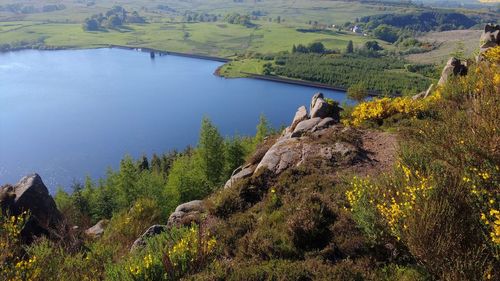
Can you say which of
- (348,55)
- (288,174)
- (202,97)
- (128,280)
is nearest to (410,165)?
(288,174)

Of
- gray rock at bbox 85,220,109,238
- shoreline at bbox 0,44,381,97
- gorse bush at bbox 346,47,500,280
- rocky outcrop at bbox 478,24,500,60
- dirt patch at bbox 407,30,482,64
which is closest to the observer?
gorse bush at bbox 346,47,500,280

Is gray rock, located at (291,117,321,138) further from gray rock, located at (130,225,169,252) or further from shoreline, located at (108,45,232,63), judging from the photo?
shoreline, located at (108,45,232,63)

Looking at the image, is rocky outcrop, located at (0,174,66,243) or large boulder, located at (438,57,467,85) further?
large boulder, located at (438,57,467,85)

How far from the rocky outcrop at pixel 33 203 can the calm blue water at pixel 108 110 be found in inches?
1508

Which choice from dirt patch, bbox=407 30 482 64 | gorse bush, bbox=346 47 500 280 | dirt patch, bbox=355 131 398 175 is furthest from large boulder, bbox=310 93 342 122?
dirt patch, bbox=407 30 482 64

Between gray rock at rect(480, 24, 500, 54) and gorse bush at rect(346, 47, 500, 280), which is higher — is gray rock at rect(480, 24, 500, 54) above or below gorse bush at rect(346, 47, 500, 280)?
above

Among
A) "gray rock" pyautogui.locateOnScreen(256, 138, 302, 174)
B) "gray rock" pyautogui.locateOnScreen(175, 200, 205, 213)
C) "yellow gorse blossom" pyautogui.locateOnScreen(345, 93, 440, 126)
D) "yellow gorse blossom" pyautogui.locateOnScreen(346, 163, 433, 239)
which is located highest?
"yellow gorse blossom" pyautogui.locateOnScreen(346, 163, 433, 239)

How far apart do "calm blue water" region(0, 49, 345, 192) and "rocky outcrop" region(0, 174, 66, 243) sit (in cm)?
3831

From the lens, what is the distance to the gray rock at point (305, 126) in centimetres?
1967

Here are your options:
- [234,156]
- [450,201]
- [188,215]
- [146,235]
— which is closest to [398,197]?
[450,201]

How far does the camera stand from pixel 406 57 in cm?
14138

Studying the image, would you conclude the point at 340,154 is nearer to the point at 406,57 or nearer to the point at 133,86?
the point at 133,86

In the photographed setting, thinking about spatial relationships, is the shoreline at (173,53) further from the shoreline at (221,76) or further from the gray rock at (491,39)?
the gray rock at (491,39)

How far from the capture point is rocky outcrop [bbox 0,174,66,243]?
20797 millimetres
